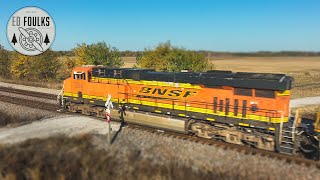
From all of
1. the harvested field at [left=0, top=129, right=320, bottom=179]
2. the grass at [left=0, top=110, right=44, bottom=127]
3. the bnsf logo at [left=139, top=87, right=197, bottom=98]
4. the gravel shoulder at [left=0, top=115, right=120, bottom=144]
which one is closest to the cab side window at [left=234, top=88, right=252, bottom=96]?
the bnsf logo at [left=139, top=87, right=197, bottom=98]

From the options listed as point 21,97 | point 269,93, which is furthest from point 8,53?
point 269,93

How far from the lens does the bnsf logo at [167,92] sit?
1602 cm

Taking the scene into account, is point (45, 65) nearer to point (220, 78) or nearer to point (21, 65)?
point (21, 65)

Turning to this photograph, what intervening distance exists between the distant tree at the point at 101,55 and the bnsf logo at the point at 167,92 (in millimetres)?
21355

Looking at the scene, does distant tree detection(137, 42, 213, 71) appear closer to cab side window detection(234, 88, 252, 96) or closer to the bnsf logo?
the bnsf logo

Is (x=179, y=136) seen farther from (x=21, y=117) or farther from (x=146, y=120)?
(x=21, y=117)

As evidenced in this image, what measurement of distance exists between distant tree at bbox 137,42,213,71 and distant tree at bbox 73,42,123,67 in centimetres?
298

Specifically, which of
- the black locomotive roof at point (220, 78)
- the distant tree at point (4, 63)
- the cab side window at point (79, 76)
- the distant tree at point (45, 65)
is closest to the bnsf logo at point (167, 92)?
the black locomotive roof at point (220, 78)

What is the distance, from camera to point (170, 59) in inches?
1221

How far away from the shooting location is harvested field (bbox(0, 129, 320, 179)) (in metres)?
10.5

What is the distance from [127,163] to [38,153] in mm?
3758

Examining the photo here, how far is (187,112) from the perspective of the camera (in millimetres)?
15992

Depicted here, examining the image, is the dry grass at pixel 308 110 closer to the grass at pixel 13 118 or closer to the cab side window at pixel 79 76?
the cab side window at pixel 79 76

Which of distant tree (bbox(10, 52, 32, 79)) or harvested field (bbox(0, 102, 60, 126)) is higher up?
distant tree (bbox(10, 52, 32, 79))
